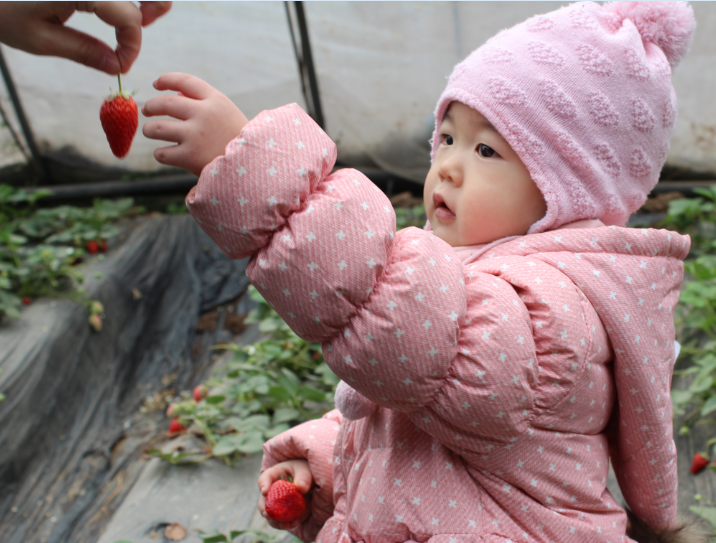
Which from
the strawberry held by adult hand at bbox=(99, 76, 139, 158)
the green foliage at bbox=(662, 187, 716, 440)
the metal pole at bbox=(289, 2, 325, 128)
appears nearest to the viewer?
the strawberry held by adult hand at bbox=(99, 76, 139, 158)

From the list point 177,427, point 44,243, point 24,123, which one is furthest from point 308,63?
point 177,427

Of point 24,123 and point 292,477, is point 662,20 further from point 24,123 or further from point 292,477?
point 24,123

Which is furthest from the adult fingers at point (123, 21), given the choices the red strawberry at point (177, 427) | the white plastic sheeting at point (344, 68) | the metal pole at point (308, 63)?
the metal pole at point (308, 63)

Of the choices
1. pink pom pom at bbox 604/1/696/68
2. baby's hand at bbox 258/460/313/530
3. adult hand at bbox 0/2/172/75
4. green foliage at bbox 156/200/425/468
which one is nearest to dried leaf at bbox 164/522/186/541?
green foliage at bbox 156/200/425/468

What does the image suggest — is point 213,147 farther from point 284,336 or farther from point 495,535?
point 284,336

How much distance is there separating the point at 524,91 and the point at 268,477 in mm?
742

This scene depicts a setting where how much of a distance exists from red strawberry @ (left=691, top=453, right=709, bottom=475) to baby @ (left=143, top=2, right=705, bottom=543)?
0.72 meters

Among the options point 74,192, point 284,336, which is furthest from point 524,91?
point 74,192

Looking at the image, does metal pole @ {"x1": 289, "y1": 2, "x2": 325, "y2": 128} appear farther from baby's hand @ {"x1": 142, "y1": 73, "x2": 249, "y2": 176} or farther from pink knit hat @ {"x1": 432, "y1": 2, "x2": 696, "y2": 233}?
baby's hand @ {"x1": 142, "y1": 73, "x2": 249, "y2": 176}

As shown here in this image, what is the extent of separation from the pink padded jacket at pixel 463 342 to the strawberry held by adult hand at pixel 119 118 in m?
0.18

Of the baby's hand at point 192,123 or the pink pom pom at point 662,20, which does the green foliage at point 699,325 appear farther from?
the baby's hand at point 192,123

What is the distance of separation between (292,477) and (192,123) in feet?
2.15

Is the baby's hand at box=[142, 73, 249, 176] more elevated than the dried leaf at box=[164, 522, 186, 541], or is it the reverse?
the baby's hand at box=[142, 73, 249, 176]

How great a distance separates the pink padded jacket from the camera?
1.94ft
